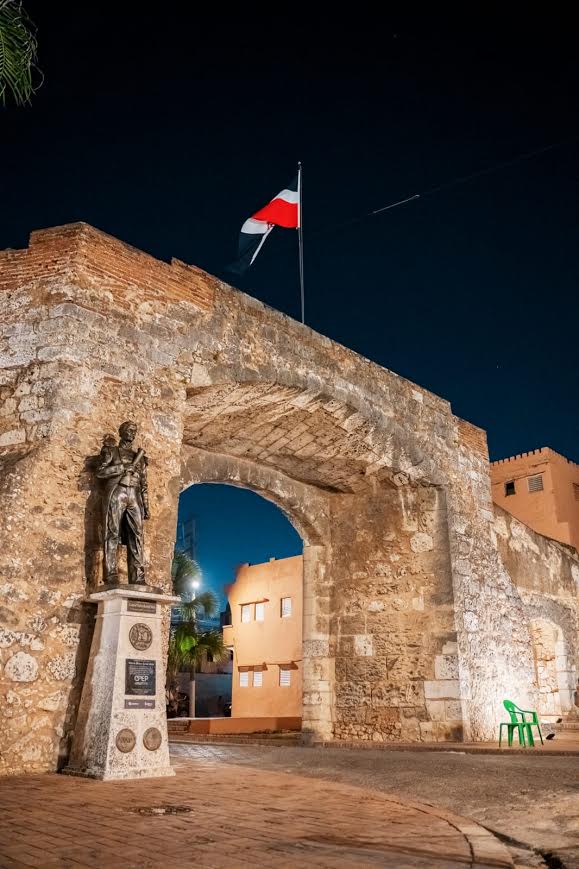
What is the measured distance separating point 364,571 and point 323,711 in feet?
7.25

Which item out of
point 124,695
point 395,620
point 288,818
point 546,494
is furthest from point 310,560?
point 546,494

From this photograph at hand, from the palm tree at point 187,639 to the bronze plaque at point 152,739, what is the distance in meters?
18.1

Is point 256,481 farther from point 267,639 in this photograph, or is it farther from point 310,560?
point 267,639

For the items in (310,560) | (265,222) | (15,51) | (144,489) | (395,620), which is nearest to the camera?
(15,51)

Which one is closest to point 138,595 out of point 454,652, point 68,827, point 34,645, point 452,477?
point 34,645

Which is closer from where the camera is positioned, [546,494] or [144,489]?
[144,489]

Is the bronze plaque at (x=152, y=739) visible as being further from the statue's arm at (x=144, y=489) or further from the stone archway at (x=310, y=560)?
the stone archway at (x=310, y=560)

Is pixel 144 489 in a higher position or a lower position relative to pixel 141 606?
higher

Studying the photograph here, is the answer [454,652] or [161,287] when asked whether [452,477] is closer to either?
[454,652]

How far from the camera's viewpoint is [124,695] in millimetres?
5500

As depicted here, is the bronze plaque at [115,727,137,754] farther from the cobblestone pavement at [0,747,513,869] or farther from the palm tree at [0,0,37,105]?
the palm tree at [0,0,37,105]

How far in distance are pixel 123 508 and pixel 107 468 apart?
38 centimetres

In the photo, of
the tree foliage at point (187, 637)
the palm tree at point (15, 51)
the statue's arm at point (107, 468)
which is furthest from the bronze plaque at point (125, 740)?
the tree foliage at point (187, 637)

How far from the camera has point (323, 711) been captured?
11.0 metres
